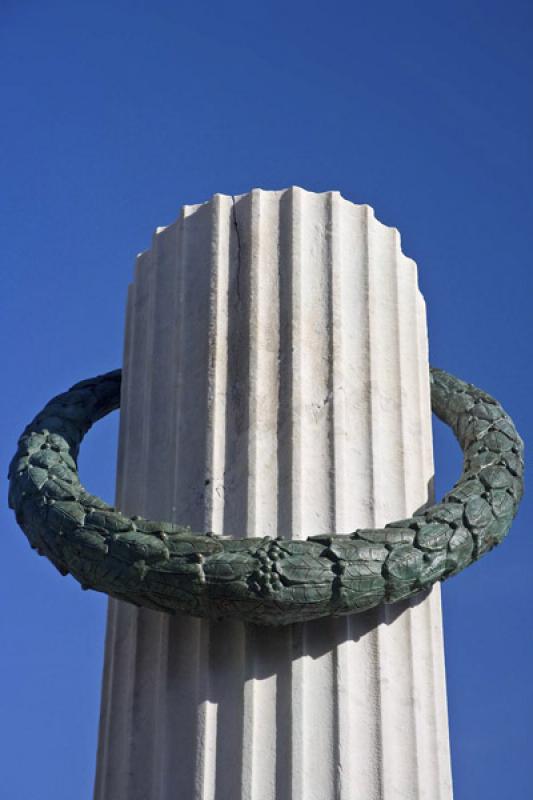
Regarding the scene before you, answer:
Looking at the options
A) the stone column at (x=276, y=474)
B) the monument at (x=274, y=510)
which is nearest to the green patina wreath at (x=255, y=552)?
the monument at (x=274, y=510)

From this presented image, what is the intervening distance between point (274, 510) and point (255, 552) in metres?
0.90

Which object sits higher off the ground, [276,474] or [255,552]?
[276,474]

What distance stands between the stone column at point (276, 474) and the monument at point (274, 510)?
0.02m

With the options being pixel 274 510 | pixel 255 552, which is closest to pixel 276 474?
pixel 274 510

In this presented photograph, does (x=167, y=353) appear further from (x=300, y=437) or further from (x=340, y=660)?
(x=340, y=660)

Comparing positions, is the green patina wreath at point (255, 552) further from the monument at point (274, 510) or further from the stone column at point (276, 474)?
the stone column at point (276, 474)

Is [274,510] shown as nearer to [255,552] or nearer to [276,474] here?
[276,474]

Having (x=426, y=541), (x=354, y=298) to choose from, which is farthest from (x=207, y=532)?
(x=354, y=298)

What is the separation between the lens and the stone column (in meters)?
14.0

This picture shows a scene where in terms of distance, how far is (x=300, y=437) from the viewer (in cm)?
1498

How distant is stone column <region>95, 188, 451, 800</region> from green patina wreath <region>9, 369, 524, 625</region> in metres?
0.48

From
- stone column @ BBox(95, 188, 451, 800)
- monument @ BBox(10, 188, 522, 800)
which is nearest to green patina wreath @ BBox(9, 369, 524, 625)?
monument @ BBox(10, 188, 522, 800)

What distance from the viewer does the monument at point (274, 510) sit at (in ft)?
45.6

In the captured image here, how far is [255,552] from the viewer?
45.4ft
